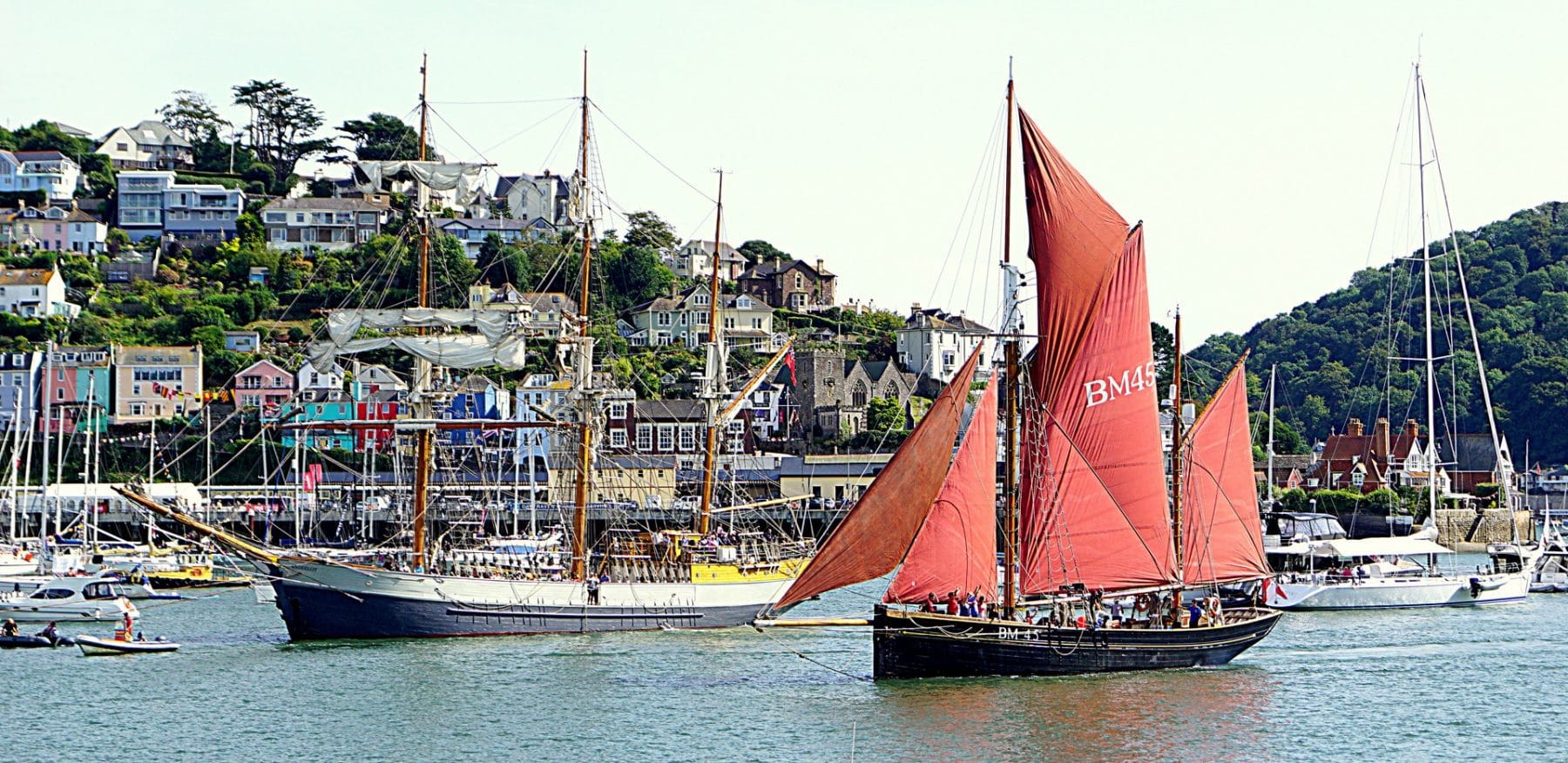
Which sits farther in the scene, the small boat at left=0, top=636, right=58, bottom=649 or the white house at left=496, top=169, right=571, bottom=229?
the white house at left=496, top=169, right=571, bottom=229

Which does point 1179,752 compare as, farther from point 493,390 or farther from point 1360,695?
point 493,390

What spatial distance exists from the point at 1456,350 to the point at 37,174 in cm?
14015

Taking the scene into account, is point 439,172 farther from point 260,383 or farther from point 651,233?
point 651,233

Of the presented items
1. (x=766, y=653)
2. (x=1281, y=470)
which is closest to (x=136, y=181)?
(x=1281, y=470)

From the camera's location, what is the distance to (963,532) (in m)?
42.0

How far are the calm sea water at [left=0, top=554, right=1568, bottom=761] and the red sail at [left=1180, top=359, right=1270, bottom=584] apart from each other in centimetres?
286

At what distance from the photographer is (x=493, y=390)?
117 metres

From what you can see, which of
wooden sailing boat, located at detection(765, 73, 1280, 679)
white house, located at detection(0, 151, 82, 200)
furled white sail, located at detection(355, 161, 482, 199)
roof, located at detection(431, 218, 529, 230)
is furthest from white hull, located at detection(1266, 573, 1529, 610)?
white house, located at detection(0, 151, 82, 200)

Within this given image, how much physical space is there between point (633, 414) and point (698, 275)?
53.0 m

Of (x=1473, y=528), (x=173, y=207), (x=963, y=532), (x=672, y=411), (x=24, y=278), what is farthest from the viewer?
(x=173, y=207)

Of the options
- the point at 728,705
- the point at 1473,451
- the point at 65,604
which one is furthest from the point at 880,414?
the point at 728,705

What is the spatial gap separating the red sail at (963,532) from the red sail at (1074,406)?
1.88 meters

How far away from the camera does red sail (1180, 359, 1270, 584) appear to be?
50875mm

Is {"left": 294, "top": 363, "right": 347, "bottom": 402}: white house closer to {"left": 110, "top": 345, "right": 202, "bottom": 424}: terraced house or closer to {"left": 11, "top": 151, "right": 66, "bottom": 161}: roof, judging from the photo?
{"left": 110, "top": 345, "right": 202, "bottom": 424}: terraced house
